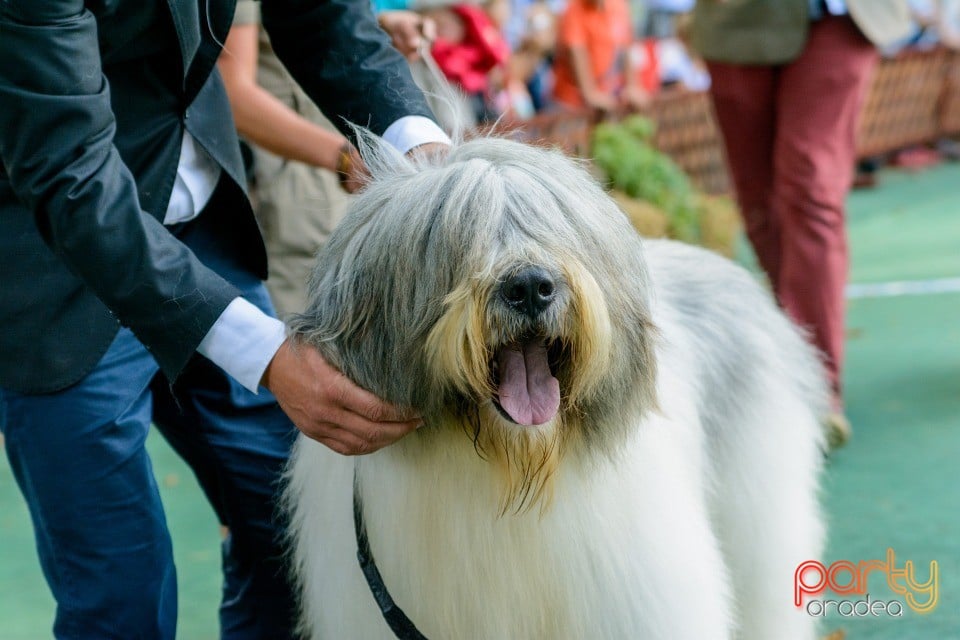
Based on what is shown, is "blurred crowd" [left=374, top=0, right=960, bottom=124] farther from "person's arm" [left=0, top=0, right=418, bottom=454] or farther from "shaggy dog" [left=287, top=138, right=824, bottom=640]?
"person's arm" [left=0, top=0, right=418, bottom=454]

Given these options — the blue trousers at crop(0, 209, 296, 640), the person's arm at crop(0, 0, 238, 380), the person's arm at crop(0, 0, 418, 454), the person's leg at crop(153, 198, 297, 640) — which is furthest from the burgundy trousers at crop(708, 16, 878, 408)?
the person's arm at crop(0, 0, 238, 380)

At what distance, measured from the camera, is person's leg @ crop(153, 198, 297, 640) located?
2.87 metres

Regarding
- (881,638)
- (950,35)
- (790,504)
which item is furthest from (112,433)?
(950,35)

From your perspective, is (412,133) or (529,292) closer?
(529,292)

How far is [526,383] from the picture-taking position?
210 centimetres

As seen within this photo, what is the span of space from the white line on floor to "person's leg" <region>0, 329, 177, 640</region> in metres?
5.90

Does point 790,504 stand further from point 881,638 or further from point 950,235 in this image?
point 950,235

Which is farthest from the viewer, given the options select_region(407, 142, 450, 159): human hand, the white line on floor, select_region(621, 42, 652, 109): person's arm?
select_region(621, 42, 652, 109): person's arm

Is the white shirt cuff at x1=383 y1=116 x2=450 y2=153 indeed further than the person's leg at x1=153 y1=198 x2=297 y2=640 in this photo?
No

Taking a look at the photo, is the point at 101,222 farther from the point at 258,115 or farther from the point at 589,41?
the point at 589,41

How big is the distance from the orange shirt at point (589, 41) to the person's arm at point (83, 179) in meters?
7.77

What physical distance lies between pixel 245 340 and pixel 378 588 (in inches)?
22.0

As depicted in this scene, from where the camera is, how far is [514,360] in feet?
6.85

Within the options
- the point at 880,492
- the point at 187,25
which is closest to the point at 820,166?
the point at 880,492
